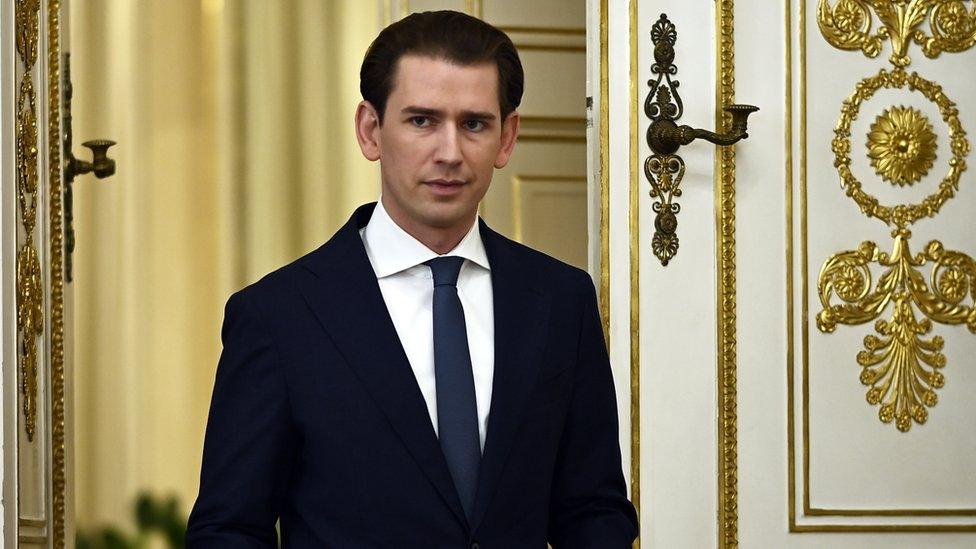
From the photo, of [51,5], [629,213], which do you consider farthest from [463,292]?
[51,5]

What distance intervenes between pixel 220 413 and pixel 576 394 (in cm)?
42

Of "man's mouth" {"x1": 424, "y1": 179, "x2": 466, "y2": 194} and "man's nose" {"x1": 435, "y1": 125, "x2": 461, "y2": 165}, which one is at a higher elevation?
"man's nose" {"x1": 435, "y1": 125, "x2": 461, "y2": 165}

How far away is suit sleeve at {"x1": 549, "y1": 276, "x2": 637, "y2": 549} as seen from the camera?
1572 mm

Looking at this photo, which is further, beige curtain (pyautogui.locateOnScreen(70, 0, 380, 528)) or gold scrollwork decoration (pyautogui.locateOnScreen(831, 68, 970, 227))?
beige curtain (pyautogui.locateOnScreen(70, 0, 380, 528))

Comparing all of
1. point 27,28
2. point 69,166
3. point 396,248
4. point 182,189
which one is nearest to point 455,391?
point 396,248

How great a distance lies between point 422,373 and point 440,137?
27cm

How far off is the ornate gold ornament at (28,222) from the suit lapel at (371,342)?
3.39 ft

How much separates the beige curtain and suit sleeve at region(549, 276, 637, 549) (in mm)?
2049

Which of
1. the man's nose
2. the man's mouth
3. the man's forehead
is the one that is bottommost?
the man's mouth

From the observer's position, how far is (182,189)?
11.6 feet

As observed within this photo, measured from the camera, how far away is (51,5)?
2566 mm

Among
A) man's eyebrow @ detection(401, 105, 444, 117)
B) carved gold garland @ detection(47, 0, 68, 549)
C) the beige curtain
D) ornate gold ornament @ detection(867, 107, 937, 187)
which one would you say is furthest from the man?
the beige curtain

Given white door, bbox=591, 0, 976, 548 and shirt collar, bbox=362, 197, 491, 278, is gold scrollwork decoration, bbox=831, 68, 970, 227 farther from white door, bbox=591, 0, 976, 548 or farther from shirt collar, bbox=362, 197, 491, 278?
shirt collar, bbox=362, 197, 491, 278

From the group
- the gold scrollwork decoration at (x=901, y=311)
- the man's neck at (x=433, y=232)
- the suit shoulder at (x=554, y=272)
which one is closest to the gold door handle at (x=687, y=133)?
the gold scrollwork decoration at (x=901, y=311)
